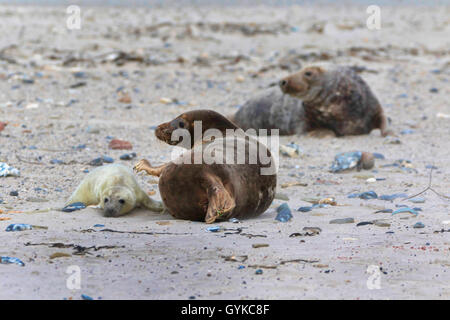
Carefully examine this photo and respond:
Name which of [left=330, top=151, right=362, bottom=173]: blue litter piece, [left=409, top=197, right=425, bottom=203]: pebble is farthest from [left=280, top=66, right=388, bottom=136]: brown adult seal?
[left=409, top=197, right=425, bottom=203]: pebble

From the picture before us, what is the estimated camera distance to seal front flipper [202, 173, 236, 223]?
162 inches

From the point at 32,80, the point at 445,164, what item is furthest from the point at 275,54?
the point at 445,164

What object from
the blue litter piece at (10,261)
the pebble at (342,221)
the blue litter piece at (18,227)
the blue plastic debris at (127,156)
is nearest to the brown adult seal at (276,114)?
the blue plastic debris at (127,156)

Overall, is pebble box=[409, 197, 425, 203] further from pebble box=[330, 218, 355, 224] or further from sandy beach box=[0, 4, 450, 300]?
pebble box=[330, 218, 355, 224]

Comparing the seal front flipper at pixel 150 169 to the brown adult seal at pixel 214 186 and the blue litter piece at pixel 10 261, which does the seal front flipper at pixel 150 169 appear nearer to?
the brown adult seal at pixel 214 186

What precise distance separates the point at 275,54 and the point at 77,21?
223 inches

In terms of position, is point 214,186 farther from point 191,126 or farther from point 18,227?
point 18,227

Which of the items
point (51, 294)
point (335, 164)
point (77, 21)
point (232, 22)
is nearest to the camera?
point (51, 294)

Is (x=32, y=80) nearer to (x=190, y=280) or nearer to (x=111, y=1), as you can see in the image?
(x=190, y=280)

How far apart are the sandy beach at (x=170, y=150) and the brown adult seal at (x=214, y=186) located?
10 centimetres

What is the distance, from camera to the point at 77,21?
57.3 feet

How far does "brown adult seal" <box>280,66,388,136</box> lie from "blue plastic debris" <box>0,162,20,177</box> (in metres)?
3.38

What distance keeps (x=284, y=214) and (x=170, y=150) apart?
2766mm

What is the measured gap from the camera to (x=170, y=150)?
7.19 m
